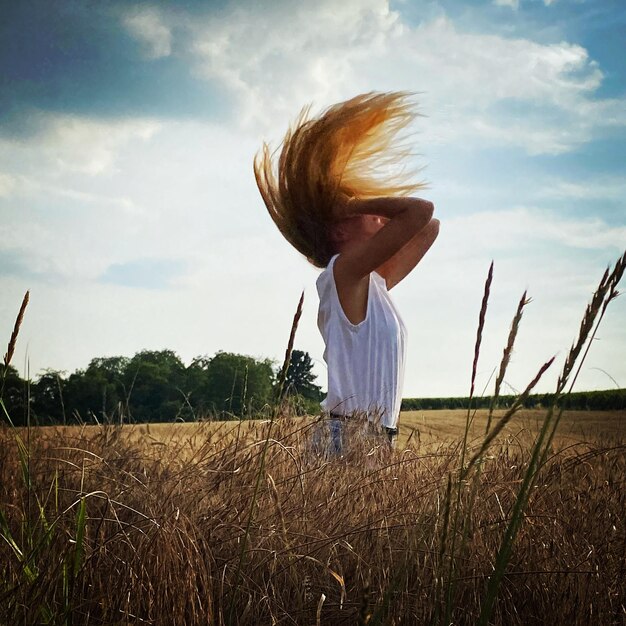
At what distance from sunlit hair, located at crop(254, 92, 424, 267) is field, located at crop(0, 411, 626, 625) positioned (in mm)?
2060

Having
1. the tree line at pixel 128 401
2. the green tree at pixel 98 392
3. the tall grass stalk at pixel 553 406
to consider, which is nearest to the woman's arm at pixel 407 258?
the tree line at pixel 128 401

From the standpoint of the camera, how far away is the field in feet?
5.02

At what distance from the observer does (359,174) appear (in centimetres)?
467

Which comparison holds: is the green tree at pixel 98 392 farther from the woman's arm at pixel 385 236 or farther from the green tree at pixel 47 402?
the woman's arm at pixel 385 236

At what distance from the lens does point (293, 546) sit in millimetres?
1971

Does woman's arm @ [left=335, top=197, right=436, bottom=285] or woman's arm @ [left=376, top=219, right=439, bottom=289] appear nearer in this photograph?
woman's arm @ [left=335, top=197, right=436, bottom=285]

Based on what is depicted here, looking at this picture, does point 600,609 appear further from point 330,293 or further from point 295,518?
point 330,293

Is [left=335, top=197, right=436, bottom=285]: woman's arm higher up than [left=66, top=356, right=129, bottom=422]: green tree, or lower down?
higher up

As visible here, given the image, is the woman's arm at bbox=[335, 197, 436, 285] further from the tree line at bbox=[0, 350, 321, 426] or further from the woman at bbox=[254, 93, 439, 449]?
the tree line at bbox=[0, 350, 321, 426]

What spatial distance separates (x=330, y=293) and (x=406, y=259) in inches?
38.1

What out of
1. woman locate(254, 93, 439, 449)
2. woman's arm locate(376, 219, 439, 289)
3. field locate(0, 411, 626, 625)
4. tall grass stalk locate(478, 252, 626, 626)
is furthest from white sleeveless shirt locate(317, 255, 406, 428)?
tall grass stalk locate(478, 252, 626, 626)

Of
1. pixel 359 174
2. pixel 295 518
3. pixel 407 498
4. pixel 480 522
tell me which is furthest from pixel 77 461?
pixel 359 174

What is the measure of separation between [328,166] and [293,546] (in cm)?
305

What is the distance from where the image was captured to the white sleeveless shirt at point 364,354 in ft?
14.0
